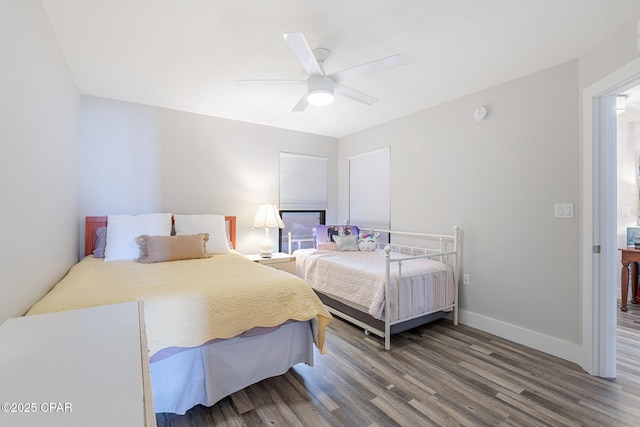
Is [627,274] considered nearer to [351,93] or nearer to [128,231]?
[351,93]

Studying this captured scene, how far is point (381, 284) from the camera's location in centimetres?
246

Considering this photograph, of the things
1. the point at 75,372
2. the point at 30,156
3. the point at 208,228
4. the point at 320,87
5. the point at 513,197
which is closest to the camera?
the point at 75,372

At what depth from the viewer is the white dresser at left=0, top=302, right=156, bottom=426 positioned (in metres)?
0.53

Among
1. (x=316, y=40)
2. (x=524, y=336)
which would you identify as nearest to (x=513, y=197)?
(x=524, y=336)

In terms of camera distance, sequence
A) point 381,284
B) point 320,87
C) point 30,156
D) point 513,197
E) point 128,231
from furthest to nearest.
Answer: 1. point 128,231
2. point 513,197
3. point 381,284
4. point 320,87
5. point 30,156

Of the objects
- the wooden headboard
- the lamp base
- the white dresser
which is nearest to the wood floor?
the white dresser

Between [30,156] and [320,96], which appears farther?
[320,96]

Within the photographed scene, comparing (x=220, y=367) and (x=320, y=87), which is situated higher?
(x=320, y=87)

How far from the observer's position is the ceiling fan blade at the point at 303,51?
62.4 inches

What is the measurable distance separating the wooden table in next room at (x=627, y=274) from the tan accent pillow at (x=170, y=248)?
15.8 ft

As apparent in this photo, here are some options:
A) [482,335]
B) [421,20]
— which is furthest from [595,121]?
[482,335]

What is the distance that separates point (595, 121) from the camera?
2.05m

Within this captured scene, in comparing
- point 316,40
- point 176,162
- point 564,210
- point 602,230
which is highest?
point 316,40

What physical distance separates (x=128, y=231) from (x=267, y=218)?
4.85 ft
